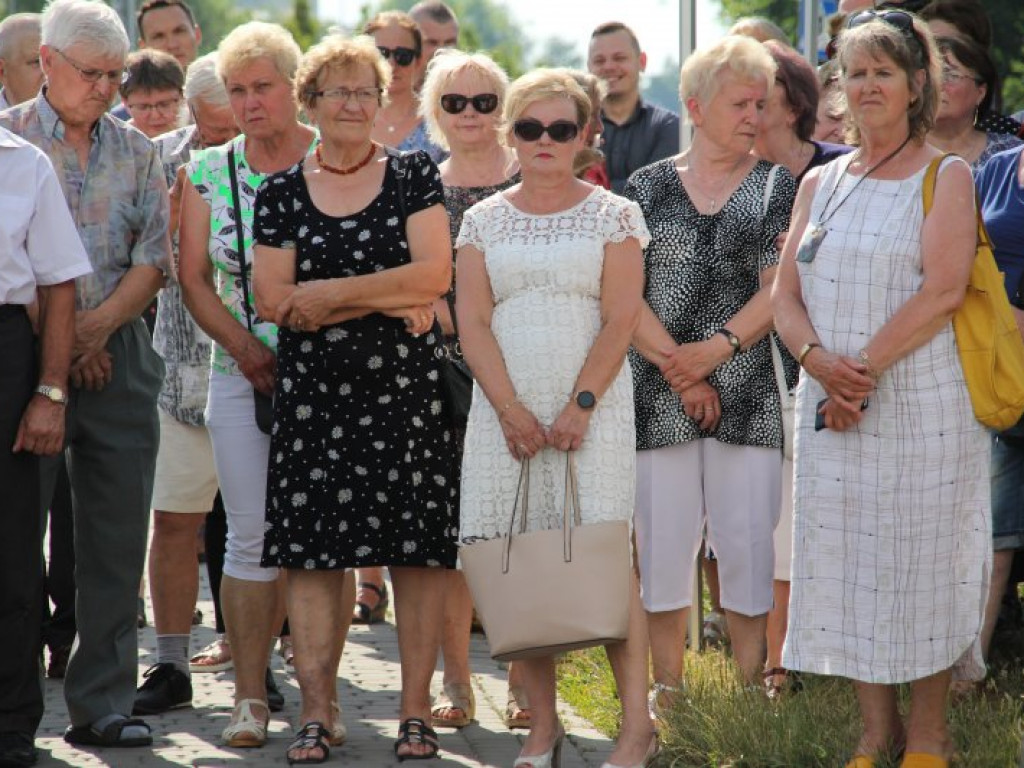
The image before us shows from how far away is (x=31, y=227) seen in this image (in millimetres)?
6168

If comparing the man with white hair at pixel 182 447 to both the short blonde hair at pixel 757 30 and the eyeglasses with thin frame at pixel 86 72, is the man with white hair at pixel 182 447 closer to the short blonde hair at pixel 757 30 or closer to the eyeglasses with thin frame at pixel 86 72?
the eyeglasses with thin frame at pixel 86 72

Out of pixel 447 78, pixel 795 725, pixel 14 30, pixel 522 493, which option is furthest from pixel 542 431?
pixel 14 30

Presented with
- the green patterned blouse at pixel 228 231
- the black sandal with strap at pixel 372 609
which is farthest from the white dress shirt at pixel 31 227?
the black sandal with strap at pixel 372 609

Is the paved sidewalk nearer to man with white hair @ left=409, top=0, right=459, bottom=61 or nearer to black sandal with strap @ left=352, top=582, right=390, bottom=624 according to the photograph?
black sandal with strap @ left=352, top=582, right=390, bottom=624

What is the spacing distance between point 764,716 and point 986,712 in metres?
0.73

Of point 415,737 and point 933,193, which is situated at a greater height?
point 933,193

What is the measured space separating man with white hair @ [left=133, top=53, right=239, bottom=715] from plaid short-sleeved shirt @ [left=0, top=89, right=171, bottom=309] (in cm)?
64

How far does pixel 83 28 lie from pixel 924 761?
3.74m

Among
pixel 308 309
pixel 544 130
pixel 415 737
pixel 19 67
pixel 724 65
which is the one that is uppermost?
pixel 19 67

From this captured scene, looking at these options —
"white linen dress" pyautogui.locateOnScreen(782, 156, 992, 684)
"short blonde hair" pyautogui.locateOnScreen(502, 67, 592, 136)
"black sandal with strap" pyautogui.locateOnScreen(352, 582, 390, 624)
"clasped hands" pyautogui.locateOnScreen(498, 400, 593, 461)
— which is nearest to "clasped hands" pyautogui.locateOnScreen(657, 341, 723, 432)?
"clasped hands" pyautogui.locateOnScreen(498, 400, 593, 461)

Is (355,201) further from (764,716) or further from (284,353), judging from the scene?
(764,716)

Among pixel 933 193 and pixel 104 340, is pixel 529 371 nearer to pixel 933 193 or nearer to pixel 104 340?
pixel 933 193

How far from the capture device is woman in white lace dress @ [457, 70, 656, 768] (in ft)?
19.8

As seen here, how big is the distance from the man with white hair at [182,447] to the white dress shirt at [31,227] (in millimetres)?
1183
